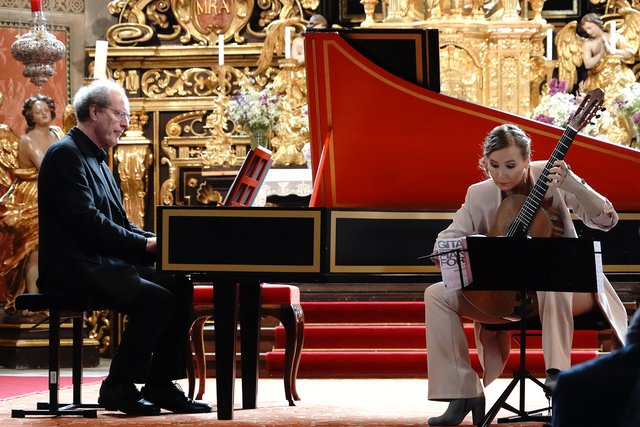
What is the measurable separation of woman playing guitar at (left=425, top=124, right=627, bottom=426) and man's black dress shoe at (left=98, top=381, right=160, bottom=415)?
1.14 meters

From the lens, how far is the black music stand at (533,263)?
3.54 m

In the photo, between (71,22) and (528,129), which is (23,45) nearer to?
(71,22)

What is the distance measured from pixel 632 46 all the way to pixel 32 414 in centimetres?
578

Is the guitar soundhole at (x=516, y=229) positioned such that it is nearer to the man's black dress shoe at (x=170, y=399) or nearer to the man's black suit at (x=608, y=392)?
the man's black dress shoe at (x=170, y=399)

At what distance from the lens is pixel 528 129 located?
461 cm

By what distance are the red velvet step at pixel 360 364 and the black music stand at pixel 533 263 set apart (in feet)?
10.3

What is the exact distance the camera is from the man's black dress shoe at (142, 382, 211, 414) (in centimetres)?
452

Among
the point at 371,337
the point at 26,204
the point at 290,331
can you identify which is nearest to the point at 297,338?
the point at 290,331

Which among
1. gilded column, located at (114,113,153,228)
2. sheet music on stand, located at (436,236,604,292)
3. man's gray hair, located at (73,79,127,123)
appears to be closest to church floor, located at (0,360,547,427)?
sheet music on stand, located at (436,236,604,292)

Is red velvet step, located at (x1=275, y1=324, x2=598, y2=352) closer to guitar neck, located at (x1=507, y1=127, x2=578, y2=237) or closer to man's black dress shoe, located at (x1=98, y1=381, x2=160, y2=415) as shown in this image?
man's black dress shoe, located at (x1=98, y1=381, x2=160, y2=415)

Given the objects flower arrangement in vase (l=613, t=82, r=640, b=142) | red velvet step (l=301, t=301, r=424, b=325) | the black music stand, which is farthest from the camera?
flower arrangement in vase (l=613, t=82, r=640, b=142)

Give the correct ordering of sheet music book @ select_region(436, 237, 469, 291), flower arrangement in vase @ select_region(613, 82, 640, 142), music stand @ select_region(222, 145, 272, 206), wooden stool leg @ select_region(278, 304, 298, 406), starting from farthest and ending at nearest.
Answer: flower arrangement in vase @ select_region(613, 82, 640, 142)
wooden stool leg @ select_region(278, 304, 298, 406)
music stand @ select_region(222, 145, 272, 206)
sheet music book @ select_region(436, 237, 469, 291)

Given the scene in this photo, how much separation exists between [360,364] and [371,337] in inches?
9.1

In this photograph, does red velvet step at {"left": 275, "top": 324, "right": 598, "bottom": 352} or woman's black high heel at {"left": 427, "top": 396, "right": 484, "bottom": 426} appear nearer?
woman's black high heel at {"left": 427, "top": 396, "right": 484, "bottom": 426}
